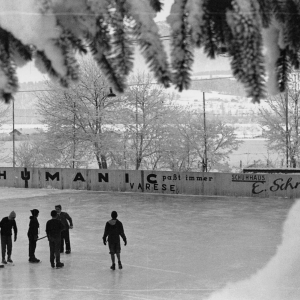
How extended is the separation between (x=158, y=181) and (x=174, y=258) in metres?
12.0

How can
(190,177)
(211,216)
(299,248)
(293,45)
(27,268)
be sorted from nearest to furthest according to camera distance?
(293,45), (27,268), (299,248), (211,216), (190,177)

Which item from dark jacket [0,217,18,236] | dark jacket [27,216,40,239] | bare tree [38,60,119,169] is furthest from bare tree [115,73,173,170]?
dark jacket [0,217,18,236]

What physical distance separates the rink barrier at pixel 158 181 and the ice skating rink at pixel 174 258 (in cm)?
293

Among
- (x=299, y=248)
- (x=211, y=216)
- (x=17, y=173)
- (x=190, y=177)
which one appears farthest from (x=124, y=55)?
(x=17, y=173)

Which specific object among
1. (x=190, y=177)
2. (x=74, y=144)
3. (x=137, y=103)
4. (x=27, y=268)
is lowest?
(x=27, y=268)

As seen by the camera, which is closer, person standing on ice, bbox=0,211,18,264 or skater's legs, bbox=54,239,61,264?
skater's legs, bbox=54,239,61,264

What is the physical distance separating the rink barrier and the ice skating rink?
2927 mm

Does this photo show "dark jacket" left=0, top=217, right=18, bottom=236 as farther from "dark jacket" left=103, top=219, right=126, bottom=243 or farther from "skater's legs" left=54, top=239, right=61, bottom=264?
"dark jacket" left=103, top=219, right=126, bottom=243

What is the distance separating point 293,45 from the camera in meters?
2.43

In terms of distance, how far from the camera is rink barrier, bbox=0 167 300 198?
18719mm

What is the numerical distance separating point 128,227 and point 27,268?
14.9 ft

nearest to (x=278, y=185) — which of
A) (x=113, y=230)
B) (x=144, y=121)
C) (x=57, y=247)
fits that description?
(x=144, y=121)

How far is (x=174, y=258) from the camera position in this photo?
8.76m

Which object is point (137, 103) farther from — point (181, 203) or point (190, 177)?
point (181, 203)
